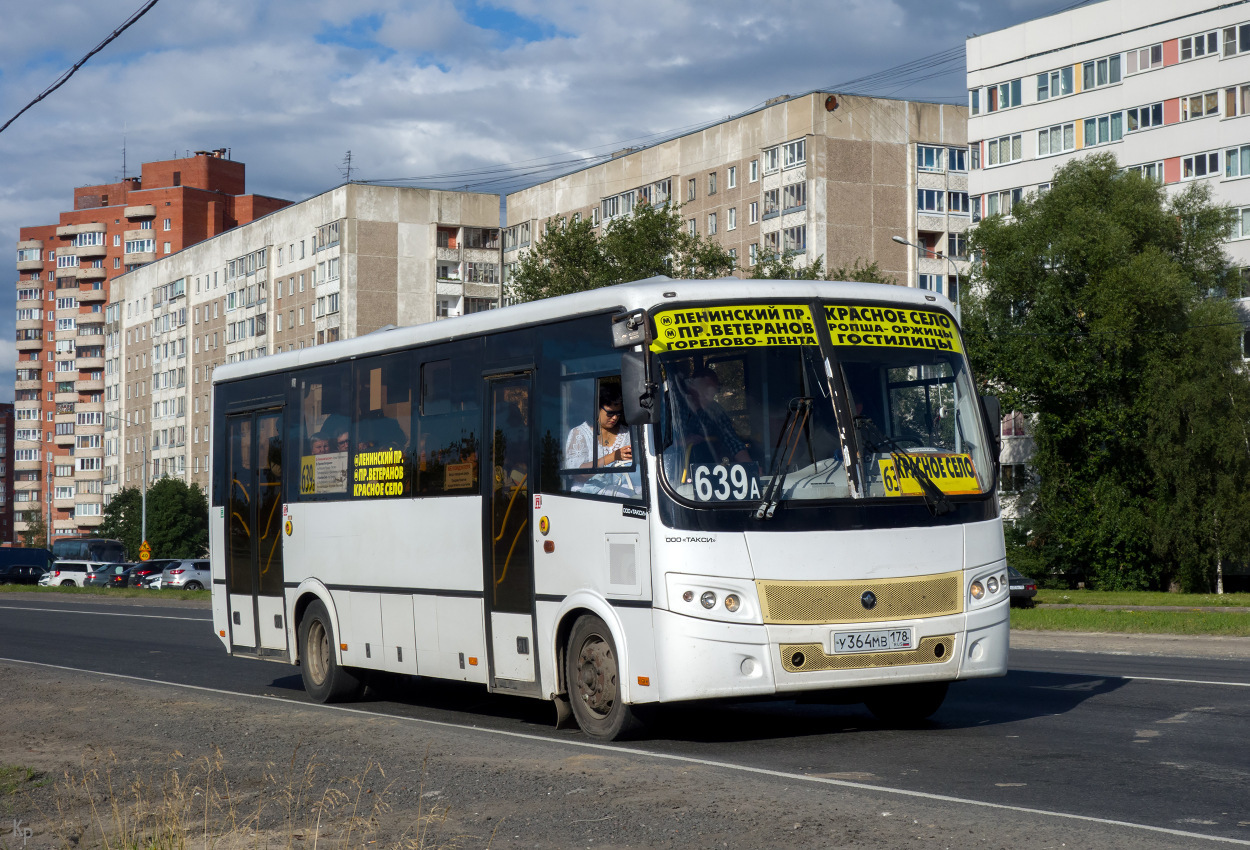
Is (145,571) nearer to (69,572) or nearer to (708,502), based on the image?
(69,572)

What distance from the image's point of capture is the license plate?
10453 millimetres

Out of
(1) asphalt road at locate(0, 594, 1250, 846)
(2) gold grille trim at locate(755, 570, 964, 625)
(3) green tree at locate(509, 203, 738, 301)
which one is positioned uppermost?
(3) green tree at locate(509, 203, 738, 301)

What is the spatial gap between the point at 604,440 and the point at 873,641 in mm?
2258

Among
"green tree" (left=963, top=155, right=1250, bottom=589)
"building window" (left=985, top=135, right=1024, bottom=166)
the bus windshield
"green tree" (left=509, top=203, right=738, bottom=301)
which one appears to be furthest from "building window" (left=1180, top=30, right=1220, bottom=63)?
the bus windshield

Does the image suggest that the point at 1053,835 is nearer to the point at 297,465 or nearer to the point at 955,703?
the point at 955,703

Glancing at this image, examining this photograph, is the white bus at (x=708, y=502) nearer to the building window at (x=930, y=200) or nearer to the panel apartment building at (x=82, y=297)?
the building window at (x=930, y=200)

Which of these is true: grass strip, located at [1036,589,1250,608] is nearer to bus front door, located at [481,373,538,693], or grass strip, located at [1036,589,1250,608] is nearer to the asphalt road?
the asphalt road

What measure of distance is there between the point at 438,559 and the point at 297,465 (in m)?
3.04

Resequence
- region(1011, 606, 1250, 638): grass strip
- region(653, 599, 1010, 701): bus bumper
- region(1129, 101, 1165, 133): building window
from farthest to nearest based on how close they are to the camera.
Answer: region(1129, 101, 1165, 133): building window, region(1011, 606, 1250, 638): grass strip, region(653, 599, 1010, 701): bus bumper

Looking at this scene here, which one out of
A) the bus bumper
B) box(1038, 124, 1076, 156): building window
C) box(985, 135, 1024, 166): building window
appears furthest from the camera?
box(985, 135, 1024, 166): building window

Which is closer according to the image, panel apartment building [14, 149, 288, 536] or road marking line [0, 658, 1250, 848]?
road marking line [0, 658, 1250, 848]

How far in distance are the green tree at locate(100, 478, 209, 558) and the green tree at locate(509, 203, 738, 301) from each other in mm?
58942

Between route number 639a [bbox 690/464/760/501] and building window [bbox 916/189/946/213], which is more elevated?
building window [bbox 916/189/946/213]

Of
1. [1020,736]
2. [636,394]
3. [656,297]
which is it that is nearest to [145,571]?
[656,297]
